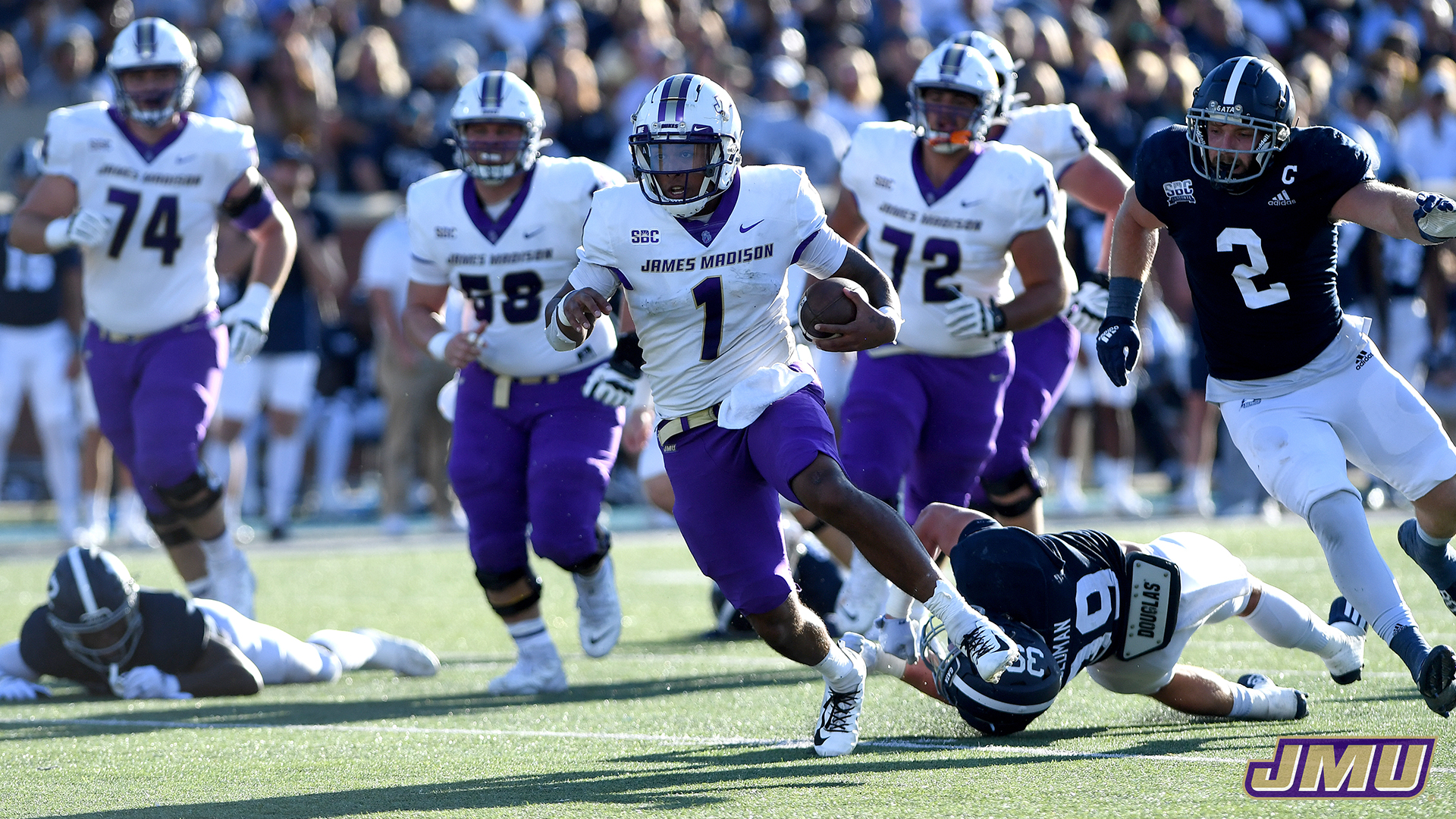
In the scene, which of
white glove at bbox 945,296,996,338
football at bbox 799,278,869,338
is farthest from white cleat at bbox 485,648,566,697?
football at bbox 799,278,869,338

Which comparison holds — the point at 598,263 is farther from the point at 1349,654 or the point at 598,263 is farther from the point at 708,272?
the point at 1349,654

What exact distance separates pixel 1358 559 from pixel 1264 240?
0.86 meters

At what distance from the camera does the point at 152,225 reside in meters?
6.66

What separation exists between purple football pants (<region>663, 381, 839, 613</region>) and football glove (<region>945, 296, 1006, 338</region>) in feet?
3.59

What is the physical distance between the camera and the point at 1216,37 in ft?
46.9

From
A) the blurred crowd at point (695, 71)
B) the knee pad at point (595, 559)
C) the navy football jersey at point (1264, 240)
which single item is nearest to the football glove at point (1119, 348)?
the navy football jersey at point (1264, 240)

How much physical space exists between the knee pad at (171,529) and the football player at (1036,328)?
9.43 feet

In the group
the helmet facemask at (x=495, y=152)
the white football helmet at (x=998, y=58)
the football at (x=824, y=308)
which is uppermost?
the white football helmet at (x=998, y=58)

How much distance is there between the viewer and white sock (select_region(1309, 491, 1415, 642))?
4539mm

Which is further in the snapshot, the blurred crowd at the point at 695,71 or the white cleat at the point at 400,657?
the blurred crowd at the point at 695,71

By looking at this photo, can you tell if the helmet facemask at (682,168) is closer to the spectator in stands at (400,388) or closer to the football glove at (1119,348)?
the football glove at (1119,348)

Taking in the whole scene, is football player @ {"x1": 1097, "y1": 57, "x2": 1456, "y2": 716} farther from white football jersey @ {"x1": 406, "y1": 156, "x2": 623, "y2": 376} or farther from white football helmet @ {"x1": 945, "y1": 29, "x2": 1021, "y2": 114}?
white football jersey @ {"x1": 406, "y1": 156, "x2": 623, "y2": 376}

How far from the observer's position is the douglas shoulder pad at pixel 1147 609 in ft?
14.2

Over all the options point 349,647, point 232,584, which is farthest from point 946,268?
point 232,584
